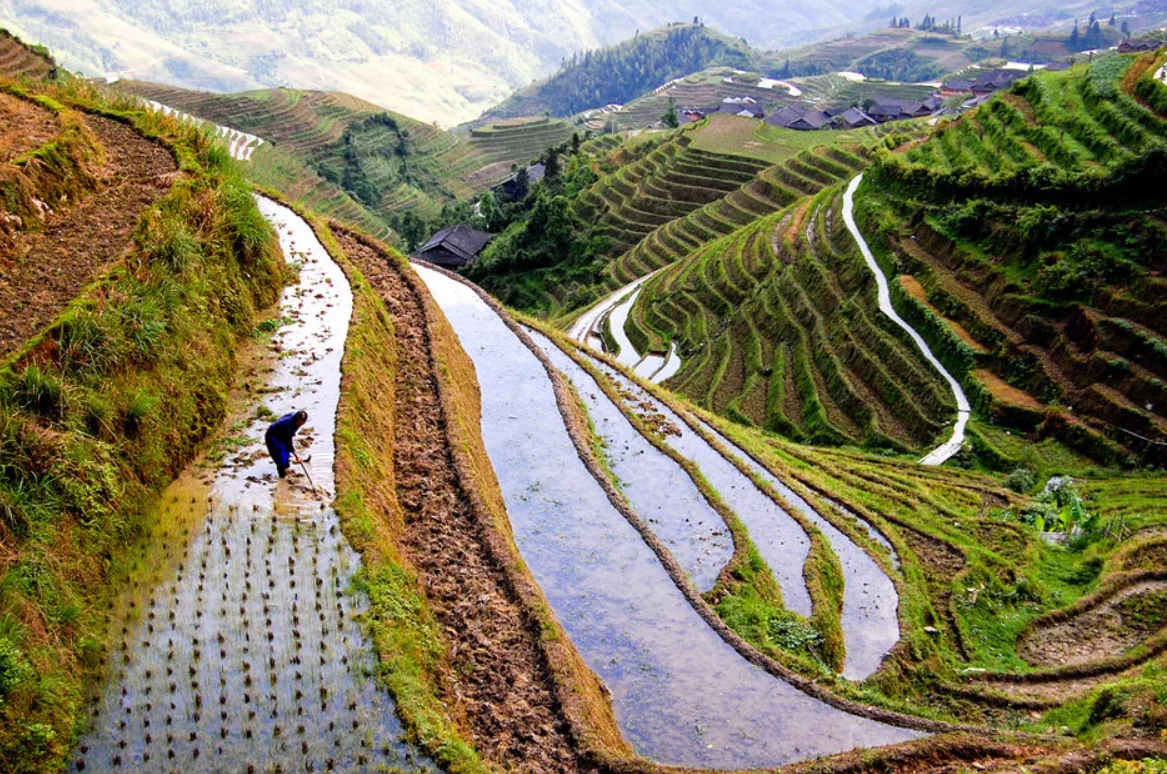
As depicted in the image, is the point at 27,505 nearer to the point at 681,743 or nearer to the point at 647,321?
the point at 681,743

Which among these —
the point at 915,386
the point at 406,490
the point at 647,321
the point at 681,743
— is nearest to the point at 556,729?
the point at 681,743

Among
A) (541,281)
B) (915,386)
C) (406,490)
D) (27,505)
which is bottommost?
(27,505)

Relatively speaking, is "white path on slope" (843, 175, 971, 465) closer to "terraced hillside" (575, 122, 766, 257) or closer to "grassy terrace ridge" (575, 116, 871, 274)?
"grassy terrace ridge" (575, 116, 871, 274)

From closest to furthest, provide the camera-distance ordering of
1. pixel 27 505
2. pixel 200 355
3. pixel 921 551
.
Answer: pixel 27 505 < pixel 200 355 < pixel 921 551

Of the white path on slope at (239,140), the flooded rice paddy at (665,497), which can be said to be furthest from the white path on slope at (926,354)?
the white path on slope at (239,140)

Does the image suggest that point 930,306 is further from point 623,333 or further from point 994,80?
point 994,80

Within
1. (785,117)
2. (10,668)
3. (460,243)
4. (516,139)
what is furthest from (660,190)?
(516,139)
